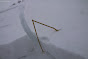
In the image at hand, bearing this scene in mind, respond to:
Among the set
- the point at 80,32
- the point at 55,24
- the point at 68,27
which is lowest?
the point at 80,32

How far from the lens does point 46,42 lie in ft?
10.2

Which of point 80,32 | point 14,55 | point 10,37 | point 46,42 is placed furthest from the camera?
point 10,37

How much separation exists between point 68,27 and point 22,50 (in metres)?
1.94

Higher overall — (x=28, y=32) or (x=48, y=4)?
(x=48, y=4)

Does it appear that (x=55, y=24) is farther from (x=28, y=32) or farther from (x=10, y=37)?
(x=10, y=37)

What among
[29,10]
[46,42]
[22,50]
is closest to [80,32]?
[46,42]

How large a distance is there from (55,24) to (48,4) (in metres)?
1.42

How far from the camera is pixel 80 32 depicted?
2844mm

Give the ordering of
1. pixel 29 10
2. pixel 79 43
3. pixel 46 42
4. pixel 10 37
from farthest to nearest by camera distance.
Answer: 1. pixel 29 10
2. pixel 10 37
3. pixel 46 42
4. pixel 79 43

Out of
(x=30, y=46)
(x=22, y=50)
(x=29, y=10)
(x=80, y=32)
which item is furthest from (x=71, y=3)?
(x=22, y=50)

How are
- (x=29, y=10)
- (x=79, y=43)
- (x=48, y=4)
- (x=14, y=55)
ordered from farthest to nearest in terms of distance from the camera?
(x=29, y=10) < (x=48, y=4) < (x=14, y=55) < (x=79, y=43)

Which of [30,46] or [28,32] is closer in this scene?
[30,46]

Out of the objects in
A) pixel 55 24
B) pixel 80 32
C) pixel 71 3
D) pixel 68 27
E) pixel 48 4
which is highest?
pixel 48 4

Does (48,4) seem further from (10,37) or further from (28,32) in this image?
(10,37)
